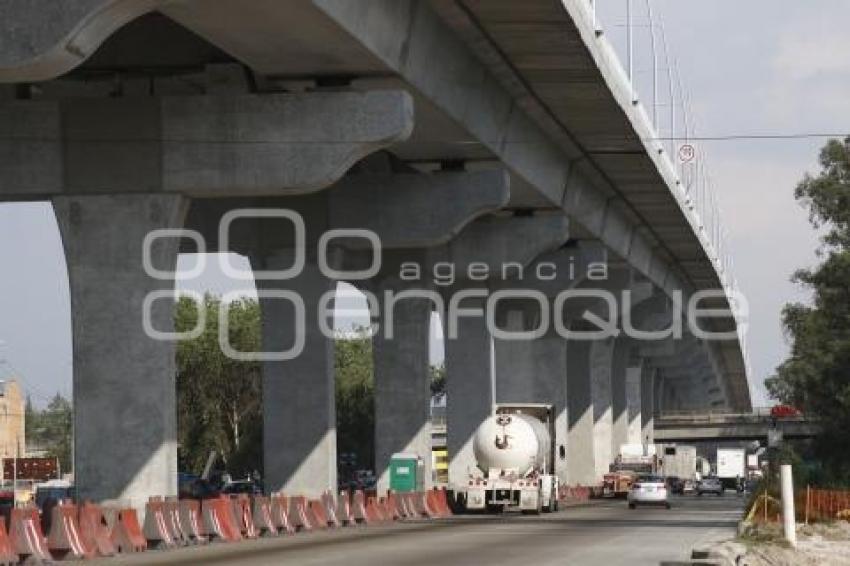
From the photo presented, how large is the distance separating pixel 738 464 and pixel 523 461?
98.4 metres

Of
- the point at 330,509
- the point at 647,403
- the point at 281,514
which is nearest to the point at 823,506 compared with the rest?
the point at 330,509

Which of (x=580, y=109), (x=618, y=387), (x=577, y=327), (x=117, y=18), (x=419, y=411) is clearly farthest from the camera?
(x=618, y=387)

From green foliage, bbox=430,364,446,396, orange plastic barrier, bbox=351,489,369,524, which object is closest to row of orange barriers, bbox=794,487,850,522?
orange plastic barrier, bbox=351,489,369,524

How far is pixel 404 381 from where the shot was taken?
61.7 metres

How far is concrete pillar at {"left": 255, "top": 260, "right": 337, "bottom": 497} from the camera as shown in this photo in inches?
1930

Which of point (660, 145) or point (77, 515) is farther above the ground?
point (660, 145)

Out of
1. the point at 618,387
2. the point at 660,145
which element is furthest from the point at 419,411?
the point at 618,387

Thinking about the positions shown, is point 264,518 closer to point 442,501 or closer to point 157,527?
point 157,527

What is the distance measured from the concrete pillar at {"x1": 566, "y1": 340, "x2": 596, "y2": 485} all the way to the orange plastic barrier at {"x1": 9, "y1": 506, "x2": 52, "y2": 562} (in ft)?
236

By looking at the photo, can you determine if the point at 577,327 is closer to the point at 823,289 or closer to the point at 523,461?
the point at 823,289

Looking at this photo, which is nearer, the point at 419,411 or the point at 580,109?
the point at 580,109

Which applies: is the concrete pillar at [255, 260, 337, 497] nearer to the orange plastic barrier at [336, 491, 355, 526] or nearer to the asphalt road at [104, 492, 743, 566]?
the orange plastic barrier at [336, 491, 355, 526]

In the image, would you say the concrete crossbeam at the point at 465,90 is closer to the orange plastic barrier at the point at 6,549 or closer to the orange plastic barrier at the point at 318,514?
the orange plastic barrier at the point at 6,549

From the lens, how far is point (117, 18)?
89.7 ft
